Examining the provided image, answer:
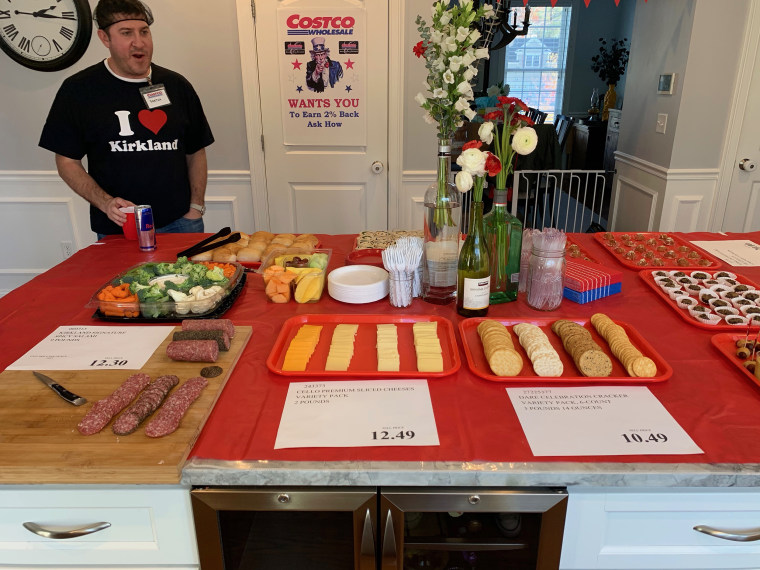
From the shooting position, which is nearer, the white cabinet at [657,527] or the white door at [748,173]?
the white cabinet at [657,527]

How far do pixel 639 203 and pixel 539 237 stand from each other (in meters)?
2.75

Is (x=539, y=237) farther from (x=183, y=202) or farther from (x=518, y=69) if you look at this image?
(x=518, y=69)

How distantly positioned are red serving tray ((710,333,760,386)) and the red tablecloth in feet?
0.04

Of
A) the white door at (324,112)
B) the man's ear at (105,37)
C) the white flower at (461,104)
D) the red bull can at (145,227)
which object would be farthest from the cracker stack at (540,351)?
the white door at (324,112)

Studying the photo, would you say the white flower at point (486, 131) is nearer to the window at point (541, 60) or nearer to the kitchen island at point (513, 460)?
the kitchen island at point (513, 460)

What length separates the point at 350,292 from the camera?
152 cm

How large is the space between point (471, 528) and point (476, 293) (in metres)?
0.58

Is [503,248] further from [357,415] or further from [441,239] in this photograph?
[357,415]

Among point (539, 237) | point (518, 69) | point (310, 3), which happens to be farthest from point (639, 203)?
point (518, 69)

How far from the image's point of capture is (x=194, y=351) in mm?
1210

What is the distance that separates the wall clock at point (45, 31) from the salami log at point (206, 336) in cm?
287

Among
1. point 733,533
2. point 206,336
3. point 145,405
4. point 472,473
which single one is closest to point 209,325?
point 206,336

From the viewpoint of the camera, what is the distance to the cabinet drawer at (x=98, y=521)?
986 millimetres

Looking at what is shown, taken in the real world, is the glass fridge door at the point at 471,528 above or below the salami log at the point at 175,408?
below
